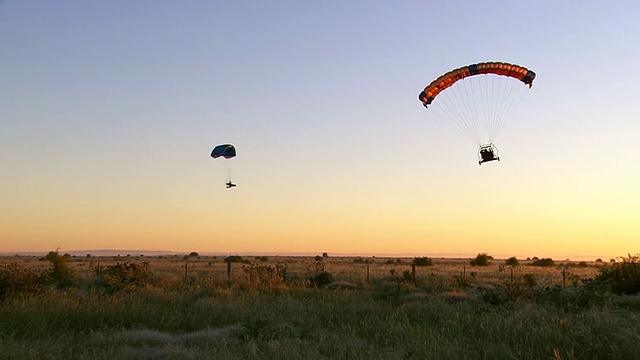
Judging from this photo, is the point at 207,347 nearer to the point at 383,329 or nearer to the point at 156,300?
the point at 383,329

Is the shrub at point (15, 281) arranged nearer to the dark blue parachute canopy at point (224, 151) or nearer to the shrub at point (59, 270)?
the shrub at point (59, 270)

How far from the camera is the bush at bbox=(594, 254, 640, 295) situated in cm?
2367

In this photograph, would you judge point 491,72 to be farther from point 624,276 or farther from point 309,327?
point 309,327

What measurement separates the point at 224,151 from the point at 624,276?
19751 mm

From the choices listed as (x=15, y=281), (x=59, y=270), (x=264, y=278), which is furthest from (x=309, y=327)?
(x=59, y=270)

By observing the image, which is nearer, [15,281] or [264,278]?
[15,281]

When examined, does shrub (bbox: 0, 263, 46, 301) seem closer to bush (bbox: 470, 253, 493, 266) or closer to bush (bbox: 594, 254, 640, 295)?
bush (bbox: 594, 254, 640, 295)

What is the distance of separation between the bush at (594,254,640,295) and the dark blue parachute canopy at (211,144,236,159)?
18394 mm

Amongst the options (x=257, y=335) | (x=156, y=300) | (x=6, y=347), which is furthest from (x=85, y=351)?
(x=156, y=300)

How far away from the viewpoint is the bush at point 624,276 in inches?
932

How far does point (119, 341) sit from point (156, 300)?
6.25 metres

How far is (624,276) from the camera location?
960 inches

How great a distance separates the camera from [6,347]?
29.7ft

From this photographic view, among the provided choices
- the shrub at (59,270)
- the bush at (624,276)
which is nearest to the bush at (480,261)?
the bush at (624,276)
